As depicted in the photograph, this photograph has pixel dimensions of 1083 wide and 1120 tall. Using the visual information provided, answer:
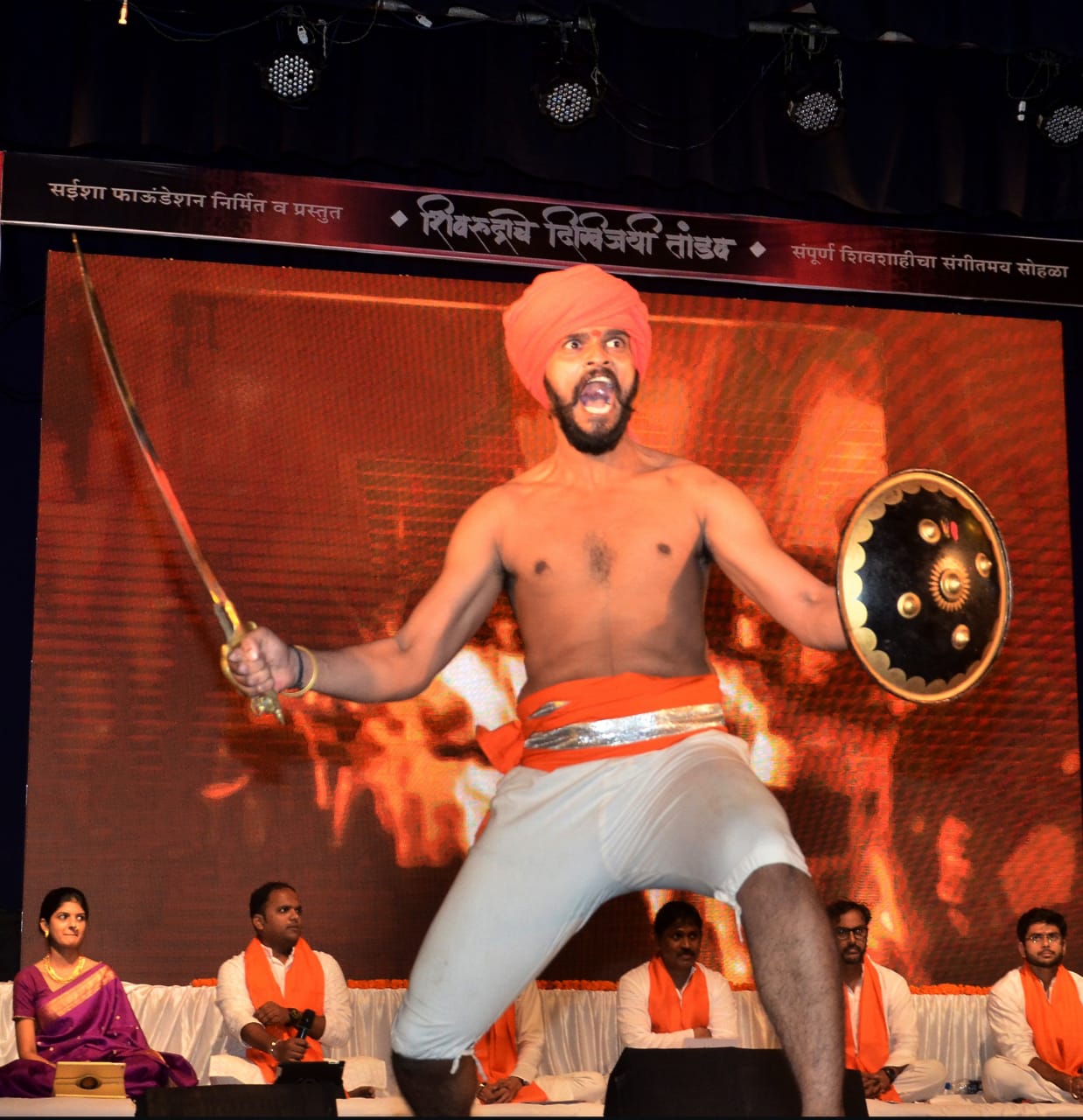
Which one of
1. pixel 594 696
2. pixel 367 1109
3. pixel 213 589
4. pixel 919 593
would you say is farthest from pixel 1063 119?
pixel 213 589

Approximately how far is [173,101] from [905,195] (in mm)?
3097

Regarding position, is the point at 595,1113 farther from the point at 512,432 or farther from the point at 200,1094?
the point at 512,432

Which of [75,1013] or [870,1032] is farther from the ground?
[75,1013]

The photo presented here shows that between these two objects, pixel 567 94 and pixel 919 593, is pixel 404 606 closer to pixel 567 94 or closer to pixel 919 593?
pixel 567 94

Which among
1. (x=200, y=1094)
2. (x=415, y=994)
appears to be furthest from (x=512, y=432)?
(x=415, y=994)

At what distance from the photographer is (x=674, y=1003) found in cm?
645

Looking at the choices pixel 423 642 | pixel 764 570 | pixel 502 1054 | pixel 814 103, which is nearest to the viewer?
pixel 764 570

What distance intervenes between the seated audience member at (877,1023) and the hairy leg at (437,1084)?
3.48 metres

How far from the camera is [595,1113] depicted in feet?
16.8

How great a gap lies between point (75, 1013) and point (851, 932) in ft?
9.60

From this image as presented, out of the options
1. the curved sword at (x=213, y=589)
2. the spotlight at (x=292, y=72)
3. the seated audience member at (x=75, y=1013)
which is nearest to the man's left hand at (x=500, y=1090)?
the seated audience member at (x=75, y=1013)

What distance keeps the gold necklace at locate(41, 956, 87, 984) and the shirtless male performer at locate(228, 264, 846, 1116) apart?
10.2ft

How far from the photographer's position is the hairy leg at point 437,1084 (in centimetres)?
→ 315

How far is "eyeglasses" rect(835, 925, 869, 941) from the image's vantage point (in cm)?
641
